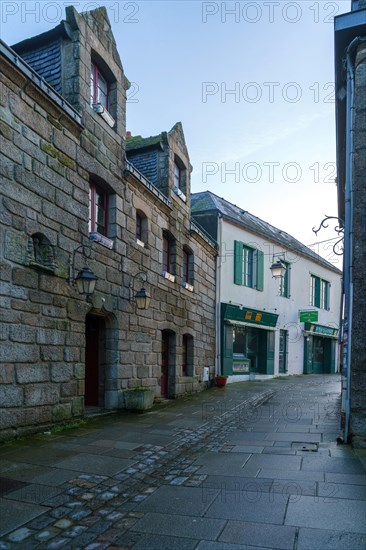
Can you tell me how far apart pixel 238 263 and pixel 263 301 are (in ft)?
7.73

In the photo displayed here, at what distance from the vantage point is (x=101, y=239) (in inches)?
338

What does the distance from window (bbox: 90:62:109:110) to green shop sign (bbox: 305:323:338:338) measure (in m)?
15.5

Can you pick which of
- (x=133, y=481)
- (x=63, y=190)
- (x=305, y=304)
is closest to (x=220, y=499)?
(x=133, y=481)

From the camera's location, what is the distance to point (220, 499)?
414cm

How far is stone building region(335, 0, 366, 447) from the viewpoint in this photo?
241 inches

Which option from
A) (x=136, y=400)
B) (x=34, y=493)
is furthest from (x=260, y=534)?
(x=136, y=400)

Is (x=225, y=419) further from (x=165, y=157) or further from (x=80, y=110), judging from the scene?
(x=165, y=157)

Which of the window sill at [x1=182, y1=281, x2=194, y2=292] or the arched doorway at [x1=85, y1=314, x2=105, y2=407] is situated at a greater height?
the window sill at [x1=182, y1=281, x2=194, y2=292]

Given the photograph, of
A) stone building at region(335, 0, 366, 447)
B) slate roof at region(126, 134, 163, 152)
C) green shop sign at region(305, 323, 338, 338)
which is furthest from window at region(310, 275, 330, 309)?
stone building at region(335, 0, 366, 447)

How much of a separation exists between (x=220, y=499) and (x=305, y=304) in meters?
18.6

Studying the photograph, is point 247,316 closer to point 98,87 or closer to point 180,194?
point 180,194

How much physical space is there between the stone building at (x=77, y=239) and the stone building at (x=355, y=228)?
13.7 ft

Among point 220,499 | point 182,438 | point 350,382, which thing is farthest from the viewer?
point 182,438

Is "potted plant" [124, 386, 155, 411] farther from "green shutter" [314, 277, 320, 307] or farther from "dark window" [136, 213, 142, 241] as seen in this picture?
"green shutter" [314, 277, 320, 307]
